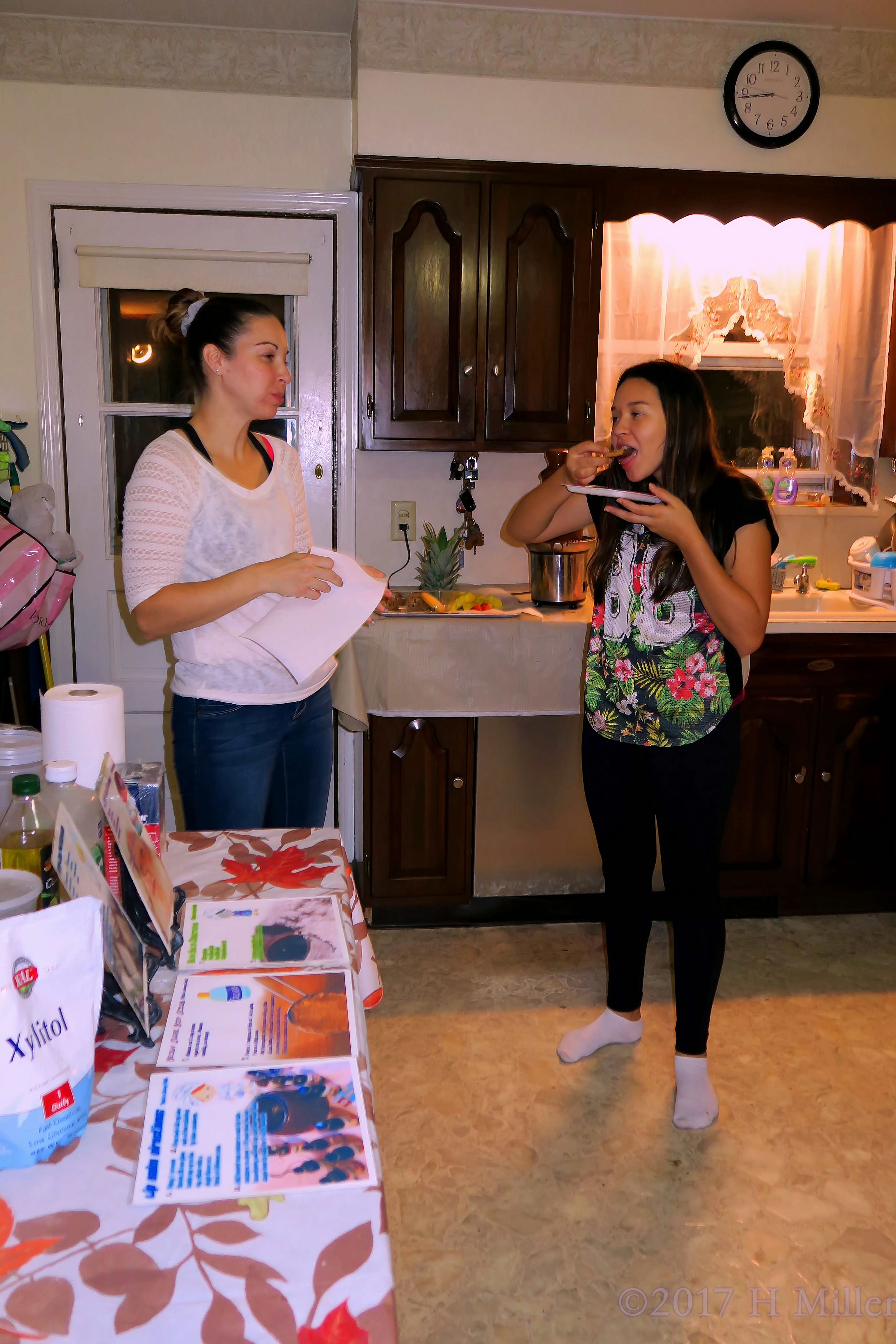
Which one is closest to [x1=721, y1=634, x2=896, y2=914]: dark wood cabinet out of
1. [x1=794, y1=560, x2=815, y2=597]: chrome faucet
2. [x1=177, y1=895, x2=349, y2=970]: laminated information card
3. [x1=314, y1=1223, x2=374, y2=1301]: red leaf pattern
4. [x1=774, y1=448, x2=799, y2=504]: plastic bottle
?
[x1=794, y1=560, x2=815, y2=597]: chrome faucet

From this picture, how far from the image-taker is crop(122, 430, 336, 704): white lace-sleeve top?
1.64 meters

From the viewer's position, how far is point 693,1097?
6.95 feet

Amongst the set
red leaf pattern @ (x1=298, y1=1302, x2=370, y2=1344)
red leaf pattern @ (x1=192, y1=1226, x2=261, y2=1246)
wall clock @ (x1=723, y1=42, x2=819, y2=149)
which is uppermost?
wall clock @ (x1=723, y1=42, x2=819, y2=149)

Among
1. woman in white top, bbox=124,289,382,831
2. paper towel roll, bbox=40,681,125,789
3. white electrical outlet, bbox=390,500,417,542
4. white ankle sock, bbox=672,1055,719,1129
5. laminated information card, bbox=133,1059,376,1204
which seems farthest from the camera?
white electrical outlet, bbox=390,500,417,542

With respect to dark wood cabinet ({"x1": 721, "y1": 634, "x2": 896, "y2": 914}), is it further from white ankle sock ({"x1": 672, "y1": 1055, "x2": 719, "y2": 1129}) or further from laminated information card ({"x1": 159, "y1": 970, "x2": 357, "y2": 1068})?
laminated information card ({"x1": 159, "y1": 970, "x2": 357, "y2": 1068})

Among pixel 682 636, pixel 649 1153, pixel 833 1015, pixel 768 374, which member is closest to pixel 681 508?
pixel 682 636

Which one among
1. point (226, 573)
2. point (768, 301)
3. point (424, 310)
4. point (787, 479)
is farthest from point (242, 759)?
point (768, 301)

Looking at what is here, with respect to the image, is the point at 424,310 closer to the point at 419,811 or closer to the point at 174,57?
the point at 174,57

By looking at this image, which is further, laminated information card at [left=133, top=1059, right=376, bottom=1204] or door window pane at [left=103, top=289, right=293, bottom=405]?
door window pane at [left=103, top=289, right=293, bottom=405]

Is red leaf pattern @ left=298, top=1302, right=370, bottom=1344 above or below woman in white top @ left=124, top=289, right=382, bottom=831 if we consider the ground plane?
below

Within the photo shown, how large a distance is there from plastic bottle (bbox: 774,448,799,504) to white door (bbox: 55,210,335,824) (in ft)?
4.89

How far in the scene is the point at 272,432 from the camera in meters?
3.22

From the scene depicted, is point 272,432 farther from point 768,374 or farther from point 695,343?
point 768,374

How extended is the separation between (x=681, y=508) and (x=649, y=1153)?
1.30m
